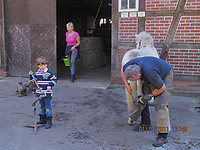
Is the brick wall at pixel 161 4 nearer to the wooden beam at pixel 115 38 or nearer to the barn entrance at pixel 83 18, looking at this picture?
the wooden beam at pixel 115 38

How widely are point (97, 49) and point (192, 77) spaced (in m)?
4.73

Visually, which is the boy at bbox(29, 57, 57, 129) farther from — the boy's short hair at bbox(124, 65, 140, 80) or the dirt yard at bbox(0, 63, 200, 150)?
the boy's short hair at bbox(124, 65, 140, 80)

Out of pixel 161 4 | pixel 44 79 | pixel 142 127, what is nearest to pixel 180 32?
pixel 161 4

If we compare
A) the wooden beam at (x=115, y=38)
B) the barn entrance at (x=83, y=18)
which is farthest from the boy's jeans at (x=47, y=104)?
the barn entrance at (x=83, y=18)

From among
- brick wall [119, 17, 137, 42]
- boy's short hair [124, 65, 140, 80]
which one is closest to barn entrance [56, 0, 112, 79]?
brick wall [119, 17, 137, 42]

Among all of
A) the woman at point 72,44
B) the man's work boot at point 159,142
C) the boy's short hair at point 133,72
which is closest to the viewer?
the boy's short hair at point 133,72

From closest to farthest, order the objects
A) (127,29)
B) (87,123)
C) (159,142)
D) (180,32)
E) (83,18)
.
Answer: (159,142)
(87,123)
(180,32)
(127,29)
(83,18)

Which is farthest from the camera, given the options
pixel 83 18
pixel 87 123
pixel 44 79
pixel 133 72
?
pixel 83 18

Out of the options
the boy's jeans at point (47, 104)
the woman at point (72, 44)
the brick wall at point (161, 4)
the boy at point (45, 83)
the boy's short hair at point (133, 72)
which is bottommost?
the boy's jeans at point (47, 104)

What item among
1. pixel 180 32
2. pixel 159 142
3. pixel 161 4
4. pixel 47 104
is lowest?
pixel 159 142

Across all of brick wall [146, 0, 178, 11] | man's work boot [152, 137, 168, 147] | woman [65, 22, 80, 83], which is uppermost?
brick wall [146, 0, 178, 11]

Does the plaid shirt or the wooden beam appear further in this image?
the wooden beam

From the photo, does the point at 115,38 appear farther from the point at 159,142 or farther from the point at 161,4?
the point at 159,142

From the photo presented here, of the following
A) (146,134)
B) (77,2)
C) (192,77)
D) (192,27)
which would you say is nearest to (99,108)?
(146,134)
